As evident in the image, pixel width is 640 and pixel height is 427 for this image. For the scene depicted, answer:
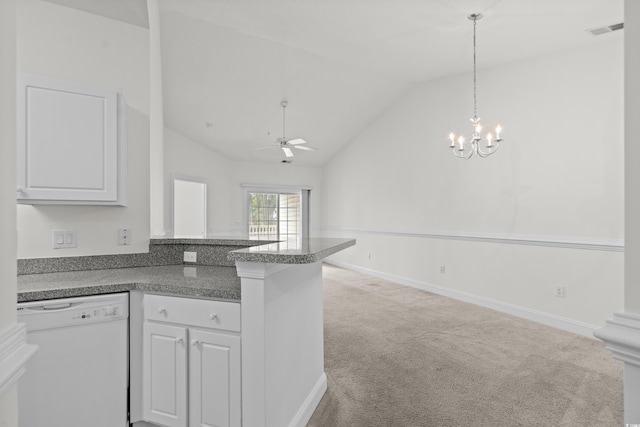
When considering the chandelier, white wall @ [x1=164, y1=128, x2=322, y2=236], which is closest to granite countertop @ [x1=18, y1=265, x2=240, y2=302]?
the chandelier

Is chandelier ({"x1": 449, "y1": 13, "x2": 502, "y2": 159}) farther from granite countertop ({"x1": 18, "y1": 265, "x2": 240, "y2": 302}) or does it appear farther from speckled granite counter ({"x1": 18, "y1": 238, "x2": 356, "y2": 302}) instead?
granite countertop ({"x1": 18, "y1": 265, "x2": 240, "y2": 302})

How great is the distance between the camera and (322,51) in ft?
14.8

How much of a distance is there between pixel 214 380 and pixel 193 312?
0.34 m

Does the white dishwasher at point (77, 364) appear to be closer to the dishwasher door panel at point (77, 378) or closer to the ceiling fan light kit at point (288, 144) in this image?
the dishwasher door panel at point (77, 378)

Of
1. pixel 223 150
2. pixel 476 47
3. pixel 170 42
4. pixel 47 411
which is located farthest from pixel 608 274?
pixel 223 150

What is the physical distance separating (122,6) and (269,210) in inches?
241

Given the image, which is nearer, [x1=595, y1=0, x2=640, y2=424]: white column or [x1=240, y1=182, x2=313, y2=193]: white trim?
[x1=595, y1=0, x2=640, y2=424]: white column

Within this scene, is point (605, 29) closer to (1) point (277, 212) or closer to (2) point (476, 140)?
(2) point (476, 140)

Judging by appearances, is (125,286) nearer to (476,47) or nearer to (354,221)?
(476,47)

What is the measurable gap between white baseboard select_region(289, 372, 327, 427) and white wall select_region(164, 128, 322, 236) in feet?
14.4

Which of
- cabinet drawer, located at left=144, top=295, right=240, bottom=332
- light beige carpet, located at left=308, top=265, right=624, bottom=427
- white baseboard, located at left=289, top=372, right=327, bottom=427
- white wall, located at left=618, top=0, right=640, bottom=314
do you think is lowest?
light beige carpet, located at left=308, top=265, right=624, bottom=427

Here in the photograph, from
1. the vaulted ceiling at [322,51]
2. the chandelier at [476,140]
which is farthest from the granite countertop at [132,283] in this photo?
the chandelier at [476,140]

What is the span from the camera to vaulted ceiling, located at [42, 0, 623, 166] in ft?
10.7

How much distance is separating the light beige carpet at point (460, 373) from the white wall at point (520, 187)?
57 cm
